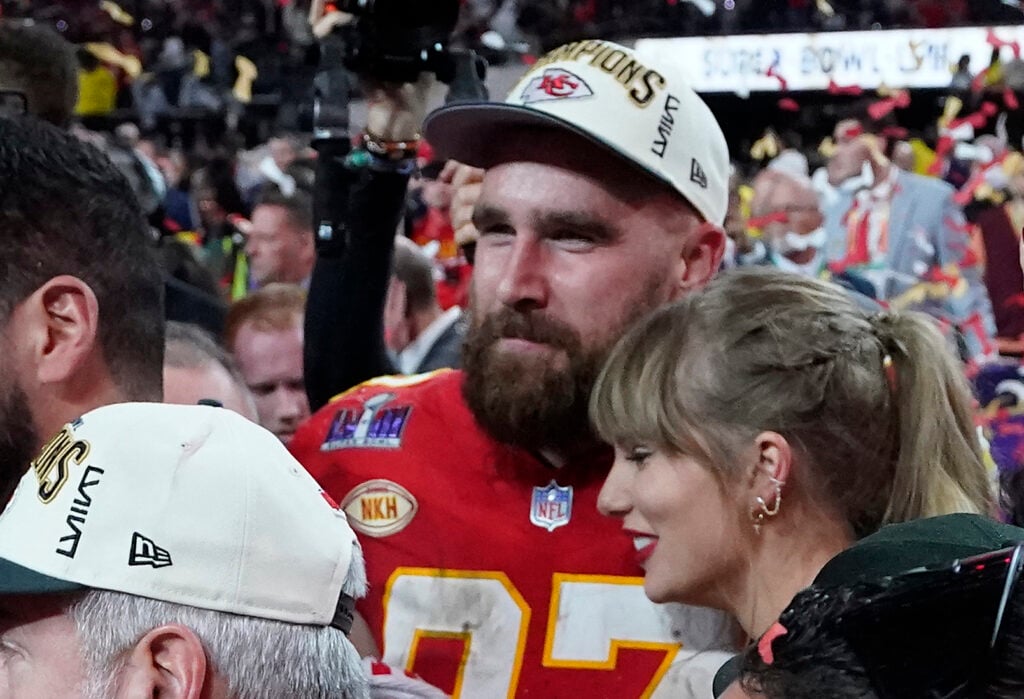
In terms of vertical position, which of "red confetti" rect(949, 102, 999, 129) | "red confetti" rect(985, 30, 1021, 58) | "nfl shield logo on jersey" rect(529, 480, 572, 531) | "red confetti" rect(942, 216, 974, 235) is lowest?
"red confetti" rect(949, 102, 999, 129)

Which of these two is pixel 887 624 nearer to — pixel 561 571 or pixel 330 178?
pixel 561 571

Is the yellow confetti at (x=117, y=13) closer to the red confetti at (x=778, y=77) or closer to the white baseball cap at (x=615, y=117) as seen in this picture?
the red confetti at (x=778, y=77)

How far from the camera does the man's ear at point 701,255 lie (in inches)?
88.8

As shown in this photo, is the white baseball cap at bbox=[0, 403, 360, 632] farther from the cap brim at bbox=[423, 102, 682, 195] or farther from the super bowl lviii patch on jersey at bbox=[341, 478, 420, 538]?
the cap brim at bbox=[423, 102, 682, 195]

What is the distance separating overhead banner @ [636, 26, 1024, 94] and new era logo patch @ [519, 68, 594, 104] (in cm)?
767

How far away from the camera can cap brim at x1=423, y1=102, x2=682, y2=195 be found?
7.09 ft

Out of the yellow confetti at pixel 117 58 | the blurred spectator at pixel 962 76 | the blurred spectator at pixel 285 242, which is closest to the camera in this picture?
the blurred spectator at pixel 285 242

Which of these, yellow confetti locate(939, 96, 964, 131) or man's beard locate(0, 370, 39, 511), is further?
yellow confetti locate(939, 96, 964, 131)

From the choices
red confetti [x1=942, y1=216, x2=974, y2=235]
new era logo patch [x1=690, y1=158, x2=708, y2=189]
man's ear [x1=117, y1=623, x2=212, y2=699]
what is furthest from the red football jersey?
red confetti [x1=942, y1=216, x2=974, y2=235]

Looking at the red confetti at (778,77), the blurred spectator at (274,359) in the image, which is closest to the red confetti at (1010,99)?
the red confetti at (778,77)

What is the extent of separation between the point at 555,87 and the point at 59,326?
78 cm

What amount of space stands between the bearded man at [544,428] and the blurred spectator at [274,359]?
49.2 inches

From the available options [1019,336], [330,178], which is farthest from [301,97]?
[1019,336]

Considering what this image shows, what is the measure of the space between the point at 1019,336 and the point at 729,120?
5.63 meters
